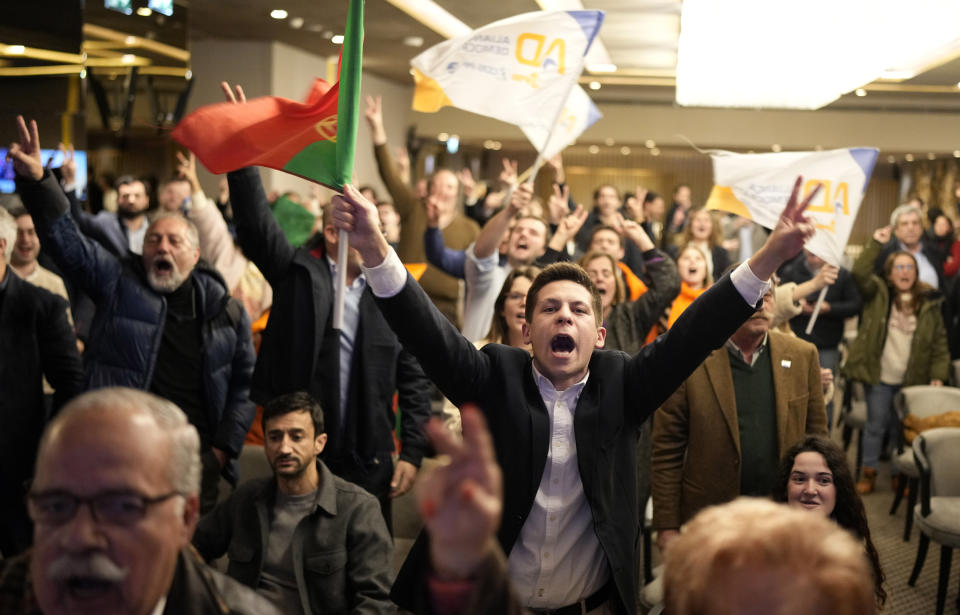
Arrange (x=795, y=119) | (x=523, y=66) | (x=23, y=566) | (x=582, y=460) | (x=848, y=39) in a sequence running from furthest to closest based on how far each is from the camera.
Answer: (x=795, y=119)
(x=848, y=39)
(x=523, y=66)
(x=582, y=460)
(x=23, y=566)

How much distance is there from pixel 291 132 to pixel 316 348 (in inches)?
35.2

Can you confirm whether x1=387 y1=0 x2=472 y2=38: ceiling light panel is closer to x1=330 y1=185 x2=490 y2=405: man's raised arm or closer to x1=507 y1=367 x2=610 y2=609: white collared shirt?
x1=330 y1=185 x2=490 y2=405: man's raised arm

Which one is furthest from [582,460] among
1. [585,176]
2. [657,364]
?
[585,176]

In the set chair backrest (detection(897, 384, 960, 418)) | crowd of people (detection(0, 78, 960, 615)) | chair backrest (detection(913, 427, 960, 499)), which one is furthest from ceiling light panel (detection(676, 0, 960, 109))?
chair backrest (detection(913, 427, 960, 499))

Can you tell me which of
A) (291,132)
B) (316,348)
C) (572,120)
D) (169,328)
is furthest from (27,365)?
(572,120)

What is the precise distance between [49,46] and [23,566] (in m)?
6.79

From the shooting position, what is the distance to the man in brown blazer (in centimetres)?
349

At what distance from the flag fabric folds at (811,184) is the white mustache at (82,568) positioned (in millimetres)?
3469

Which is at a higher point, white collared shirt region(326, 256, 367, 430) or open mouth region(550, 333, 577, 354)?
open mouth region(550, 333, 577, 354)

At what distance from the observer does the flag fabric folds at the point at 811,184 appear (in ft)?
14.5

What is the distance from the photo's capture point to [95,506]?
1420 mm

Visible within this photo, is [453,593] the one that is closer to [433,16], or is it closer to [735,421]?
[735,421]

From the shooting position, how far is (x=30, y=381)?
362 cm

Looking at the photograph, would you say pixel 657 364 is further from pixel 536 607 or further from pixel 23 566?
pixel 23 566
